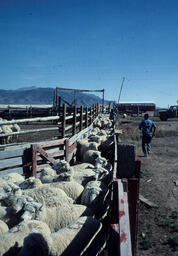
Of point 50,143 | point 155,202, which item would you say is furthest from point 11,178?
point 155,202

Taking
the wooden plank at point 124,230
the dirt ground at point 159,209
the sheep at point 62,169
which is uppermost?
the wooden plank at point 124,230

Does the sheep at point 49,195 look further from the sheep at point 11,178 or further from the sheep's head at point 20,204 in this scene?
the sheep at point 11,178

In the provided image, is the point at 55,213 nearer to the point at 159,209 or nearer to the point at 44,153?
the point at 44,153

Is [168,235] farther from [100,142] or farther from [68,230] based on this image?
[100,142]

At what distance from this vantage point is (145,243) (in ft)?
14.4

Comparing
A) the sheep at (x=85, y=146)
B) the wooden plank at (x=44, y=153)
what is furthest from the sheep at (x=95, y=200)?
the sheep at (x=85, y=146)

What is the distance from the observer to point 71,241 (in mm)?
2781

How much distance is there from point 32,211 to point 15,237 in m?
0.40

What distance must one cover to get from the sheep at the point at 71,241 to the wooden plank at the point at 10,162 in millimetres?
2258

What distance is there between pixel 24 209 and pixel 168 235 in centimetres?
294

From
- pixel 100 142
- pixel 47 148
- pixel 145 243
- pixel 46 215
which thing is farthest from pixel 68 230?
pixel 100 142

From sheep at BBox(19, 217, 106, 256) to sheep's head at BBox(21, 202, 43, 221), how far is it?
1.09 ft

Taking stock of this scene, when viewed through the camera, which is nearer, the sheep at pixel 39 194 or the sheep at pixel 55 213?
the sheep at pixel 55 213

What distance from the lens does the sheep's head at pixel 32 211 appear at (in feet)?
9.51
